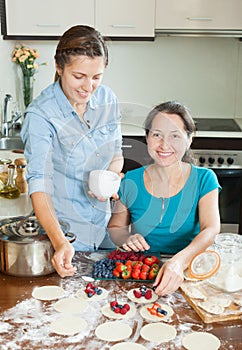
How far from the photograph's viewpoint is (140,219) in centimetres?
173

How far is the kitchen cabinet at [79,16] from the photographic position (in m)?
3.14

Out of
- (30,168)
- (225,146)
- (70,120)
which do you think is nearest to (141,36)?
(225,146)

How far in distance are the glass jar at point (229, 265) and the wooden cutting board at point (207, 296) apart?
2cm

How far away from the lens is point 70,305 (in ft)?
4.58

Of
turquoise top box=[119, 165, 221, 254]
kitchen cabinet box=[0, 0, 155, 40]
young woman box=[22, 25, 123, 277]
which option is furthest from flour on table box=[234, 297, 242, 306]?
kitchen cabinet box=[0, 0, 155, 40]

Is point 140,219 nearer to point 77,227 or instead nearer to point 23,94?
point 77,227

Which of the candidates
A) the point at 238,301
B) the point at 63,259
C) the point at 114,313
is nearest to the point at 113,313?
the point at 114,313

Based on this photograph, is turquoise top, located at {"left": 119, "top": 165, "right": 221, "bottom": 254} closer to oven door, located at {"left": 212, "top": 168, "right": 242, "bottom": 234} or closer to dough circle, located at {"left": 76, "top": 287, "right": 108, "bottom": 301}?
dough circle, located at {"left": 76, "top": 287, "right": 108, "bottom": 301}

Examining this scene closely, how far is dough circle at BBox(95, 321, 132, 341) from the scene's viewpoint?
4.11 feet

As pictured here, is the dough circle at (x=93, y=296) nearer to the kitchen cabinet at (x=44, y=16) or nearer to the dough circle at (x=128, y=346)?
the dough circle at (x=128, y=346)

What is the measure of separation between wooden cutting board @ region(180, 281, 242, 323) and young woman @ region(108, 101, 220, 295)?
21cm

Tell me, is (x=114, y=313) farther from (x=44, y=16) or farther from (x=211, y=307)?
(x=44, y=16)

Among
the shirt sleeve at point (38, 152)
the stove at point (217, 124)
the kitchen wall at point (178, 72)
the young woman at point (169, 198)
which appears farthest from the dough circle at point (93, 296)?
the kitchen wall at point (178, 72)

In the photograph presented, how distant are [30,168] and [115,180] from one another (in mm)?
269
